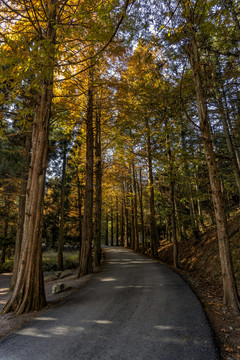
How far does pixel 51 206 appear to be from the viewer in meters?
18.3

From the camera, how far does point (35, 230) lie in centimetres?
491

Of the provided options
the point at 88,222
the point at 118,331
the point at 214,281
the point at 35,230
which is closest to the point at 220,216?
the point at 118,331

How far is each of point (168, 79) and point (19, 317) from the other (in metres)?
9.18

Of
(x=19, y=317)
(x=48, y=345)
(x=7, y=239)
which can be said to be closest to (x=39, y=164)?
(x=19, y=317)

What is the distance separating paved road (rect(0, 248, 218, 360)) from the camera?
2.59 meters

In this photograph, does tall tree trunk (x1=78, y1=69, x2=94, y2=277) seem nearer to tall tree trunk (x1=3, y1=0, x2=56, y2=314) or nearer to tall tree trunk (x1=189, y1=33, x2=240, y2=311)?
tall tree trunk (x1=3, y1=0, x2=56, y2=314)

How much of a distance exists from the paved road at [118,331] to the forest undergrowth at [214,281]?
0.24m

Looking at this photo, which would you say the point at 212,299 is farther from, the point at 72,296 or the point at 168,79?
the point at 168,79

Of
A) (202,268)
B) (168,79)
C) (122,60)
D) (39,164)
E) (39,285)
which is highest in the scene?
(122,60)

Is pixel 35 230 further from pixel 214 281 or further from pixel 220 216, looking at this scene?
pixel 214 281

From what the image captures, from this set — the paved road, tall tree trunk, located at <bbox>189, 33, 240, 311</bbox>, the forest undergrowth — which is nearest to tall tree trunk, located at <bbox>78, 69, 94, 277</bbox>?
the paved road

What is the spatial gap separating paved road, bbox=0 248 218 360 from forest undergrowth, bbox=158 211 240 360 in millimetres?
244

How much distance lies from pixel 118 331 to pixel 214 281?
591 centimetres

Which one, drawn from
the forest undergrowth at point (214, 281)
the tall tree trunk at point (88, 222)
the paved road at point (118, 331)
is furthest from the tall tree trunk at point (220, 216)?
the tall tree trunk at point (88, 222)
